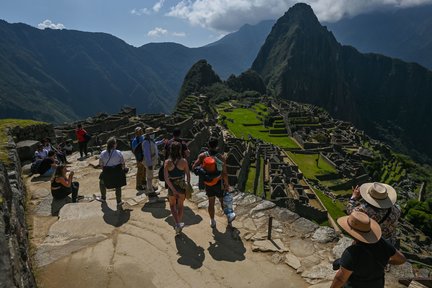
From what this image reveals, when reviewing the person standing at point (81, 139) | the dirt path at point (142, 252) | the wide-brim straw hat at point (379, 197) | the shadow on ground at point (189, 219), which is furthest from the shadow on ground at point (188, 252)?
the person standing at point (81, 139)

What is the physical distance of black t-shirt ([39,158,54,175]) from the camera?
10453 millimetres

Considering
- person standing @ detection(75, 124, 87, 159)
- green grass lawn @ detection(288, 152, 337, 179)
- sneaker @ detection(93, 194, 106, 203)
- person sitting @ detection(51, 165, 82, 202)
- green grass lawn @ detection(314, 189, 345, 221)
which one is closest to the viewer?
person sitting @ detection(51, 165, 82, 202)

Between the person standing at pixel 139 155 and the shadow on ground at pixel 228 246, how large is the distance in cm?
309

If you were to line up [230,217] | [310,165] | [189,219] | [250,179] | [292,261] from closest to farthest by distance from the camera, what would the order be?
[292,261] → [230,217] → [189,219] → [250,179] → [310,165]

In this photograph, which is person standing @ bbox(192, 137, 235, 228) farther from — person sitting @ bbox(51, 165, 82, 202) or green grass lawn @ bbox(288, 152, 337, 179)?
green grass lawn @ bbox(288, 152, 337, 179)

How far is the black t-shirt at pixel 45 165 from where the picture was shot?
10453 mm

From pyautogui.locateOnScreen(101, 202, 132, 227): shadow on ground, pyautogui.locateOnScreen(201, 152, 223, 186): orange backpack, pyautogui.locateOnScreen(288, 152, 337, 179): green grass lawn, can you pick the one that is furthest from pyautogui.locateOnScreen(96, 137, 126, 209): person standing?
pyautogui.locateOnScreen(288, 152, 337, 179): green grass lawn

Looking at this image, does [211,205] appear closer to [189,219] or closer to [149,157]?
[189,219]

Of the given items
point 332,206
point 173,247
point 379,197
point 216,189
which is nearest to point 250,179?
point 332,206

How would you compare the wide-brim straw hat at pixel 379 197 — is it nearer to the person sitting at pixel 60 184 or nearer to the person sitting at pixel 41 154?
the person sitting at pixel 60 184

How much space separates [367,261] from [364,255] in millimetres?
74

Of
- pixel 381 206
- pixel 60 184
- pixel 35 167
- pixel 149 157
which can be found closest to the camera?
pixel 381 206

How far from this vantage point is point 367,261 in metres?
3.78

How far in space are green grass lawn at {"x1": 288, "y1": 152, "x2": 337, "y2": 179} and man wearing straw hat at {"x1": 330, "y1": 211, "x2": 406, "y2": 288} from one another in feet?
119
